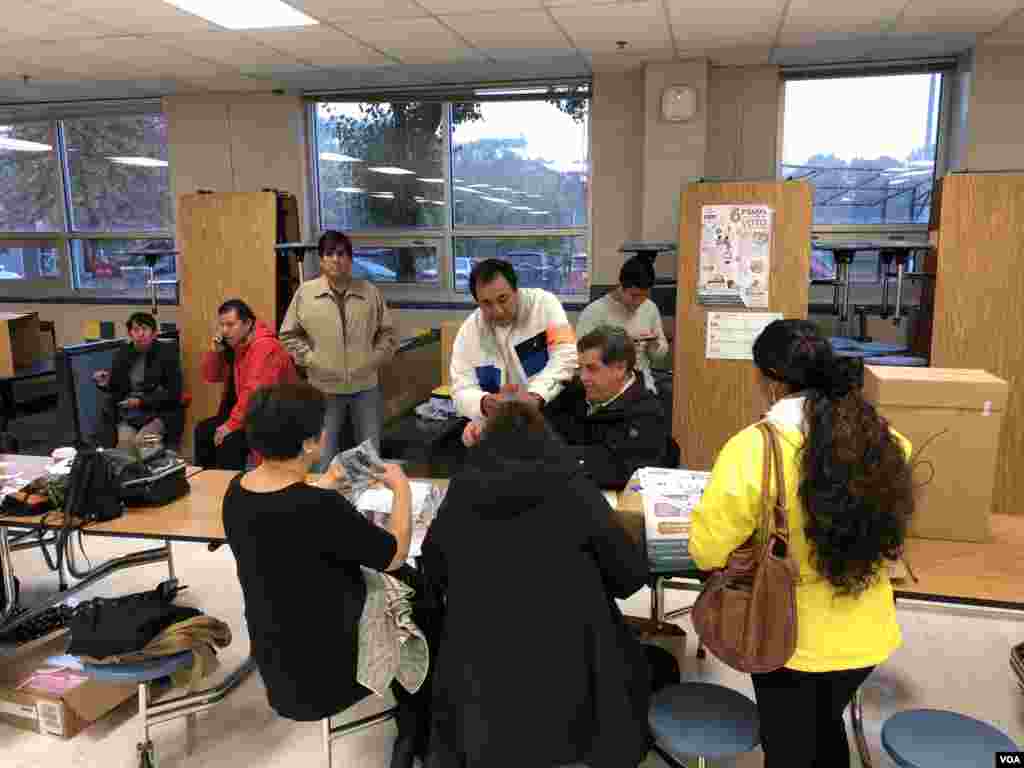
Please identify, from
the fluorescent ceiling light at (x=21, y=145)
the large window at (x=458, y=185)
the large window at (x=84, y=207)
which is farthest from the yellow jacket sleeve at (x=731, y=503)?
the fluorescent ceiling light at (x=21, y=145)

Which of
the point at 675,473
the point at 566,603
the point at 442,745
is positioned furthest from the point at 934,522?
the point at 442,745

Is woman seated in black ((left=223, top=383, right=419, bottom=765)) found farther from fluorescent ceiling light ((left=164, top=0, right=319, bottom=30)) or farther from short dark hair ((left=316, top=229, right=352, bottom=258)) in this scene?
fluorescent ceiling light ((left=164, top=0, right=319, bottom=30))

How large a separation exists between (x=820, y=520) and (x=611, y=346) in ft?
3.59

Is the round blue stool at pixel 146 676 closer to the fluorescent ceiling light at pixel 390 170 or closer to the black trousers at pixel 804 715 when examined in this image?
the black trousers at pixel 804 715

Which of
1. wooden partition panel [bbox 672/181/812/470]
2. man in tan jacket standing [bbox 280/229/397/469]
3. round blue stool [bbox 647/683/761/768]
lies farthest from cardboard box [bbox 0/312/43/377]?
round blue stool [bbox 647/683/761/768]

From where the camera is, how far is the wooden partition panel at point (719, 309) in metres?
4.18

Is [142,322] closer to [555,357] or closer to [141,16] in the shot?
[141,16]

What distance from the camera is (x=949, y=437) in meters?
2.03

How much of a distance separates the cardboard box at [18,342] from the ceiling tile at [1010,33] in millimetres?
6157

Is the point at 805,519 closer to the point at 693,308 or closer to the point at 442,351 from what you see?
the point at 693,308

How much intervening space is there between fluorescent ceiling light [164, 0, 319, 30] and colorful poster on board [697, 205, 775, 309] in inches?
91.7

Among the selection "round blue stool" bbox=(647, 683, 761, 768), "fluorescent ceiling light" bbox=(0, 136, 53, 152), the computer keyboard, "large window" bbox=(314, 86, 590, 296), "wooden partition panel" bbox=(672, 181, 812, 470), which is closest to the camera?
"round blue stool" bbox=(647, 683, 761, 768)

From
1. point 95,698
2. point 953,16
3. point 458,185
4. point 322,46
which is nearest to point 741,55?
point 953,16

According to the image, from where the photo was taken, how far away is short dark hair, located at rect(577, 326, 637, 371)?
247 cm
